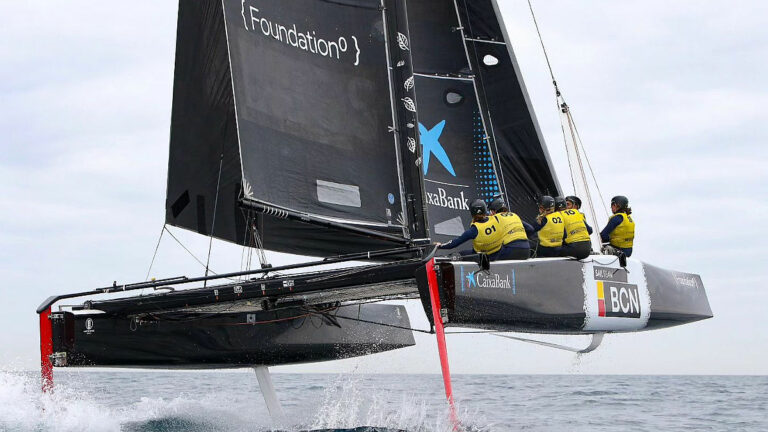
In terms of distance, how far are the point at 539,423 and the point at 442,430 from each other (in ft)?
9.77

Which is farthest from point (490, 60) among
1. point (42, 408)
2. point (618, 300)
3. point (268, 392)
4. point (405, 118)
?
point (42, 408)

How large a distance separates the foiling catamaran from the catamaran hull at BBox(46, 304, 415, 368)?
0.02m

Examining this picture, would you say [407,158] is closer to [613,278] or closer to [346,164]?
[346,164]

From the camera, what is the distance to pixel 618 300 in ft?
25.6

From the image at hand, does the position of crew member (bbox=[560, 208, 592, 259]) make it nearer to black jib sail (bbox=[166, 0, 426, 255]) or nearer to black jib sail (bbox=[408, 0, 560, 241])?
black jib sail (bbox=[166, 0, 426, 255])

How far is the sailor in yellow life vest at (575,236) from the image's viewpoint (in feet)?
25.2

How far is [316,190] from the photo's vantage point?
783cm

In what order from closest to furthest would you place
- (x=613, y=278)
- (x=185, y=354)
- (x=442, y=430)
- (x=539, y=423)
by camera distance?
(x=442, y=430) < (x=613, y=278) < (x=185, y=354) < (x=539, y=423)

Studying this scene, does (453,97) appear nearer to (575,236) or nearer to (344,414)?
(575,236)

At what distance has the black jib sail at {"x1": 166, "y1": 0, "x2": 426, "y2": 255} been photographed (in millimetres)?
7672

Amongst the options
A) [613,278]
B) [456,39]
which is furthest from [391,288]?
[456,39]

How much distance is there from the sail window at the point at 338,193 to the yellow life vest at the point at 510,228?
1.28m

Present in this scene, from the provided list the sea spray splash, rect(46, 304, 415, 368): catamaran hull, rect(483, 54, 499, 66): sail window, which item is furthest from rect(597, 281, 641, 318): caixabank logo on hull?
the sea spray splash

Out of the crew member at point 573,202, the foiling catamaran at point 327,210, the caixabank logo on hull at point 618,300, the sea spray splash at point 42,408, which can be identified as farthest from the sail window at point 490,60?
the sea spray splash at point 42,408
